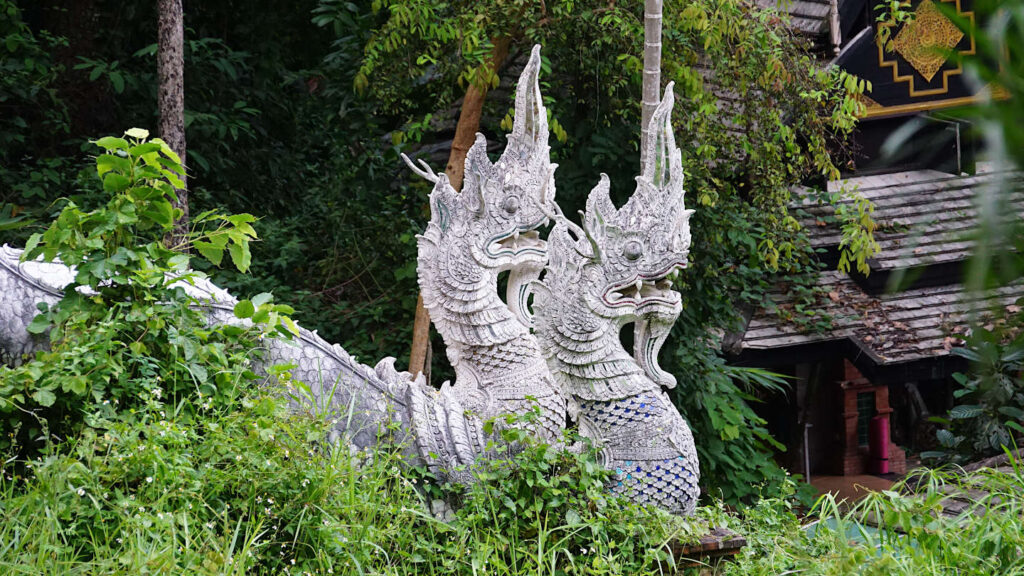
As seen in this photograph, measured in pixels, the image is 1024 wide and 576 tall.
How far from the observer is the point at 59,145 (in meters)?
7.38

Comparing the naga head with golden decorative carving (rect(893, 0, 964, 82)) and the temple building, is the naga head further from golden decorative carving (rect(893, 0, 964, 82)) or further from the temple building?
golden decorative carving (rect(893, 0, 964, 82))

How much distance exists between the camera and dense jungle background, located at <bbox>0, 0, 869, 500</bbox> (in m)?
6.23

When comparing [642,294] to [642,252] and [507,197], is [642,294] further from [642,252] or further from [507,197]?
A: [507,197]

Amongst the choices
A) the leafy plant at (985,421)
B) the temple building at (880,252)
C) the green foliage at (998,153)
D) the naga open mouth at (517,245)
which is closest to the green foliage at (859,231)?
the temple building at (880,252)

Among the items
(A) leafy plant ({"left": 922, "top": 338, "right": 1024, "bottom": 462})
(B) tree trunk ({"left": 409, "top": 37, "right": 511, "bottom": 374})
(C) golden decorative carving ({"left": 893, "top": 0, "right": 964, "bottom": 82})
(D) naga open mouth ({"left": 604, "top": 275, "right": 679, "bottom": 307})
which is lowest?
(A) leafy plant ({"left": 922, "top": 338, "right": 1024, "bottom": 462})

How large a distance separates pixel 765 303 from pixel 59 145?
5112mm

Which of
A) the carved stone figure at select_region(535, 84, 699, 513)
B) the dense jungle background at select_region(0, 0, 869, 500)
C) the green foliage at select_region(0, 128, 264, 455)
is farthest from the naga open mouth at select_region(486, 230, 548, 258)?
the dense jungle background at select_region(0, 0, 869, 500)

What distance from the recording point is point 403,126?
7.26 metres

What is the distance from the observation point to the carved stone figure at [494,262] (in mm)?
4348

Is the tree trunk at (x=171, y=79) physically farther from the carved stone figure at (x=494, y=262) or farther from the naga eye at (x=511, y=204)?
the naga eye at (x=511, y=204)

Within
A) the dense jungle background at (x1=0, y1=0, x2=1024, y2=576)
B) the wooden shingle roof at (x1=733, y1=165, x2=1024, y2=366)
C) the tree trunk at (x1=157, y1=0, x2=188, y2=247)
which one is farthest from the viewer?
the wooden shingle roof at (x1=733, y1=165, x2=1024, y2=366)

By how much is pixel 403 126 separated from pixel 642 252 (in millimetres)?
3406

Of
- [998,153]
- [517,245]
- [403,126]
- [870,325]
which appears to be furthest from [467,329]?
[870,325]

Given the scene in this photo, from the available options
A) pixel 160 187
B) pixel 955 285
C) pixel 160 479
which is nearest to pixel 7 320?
pixel 160 187
